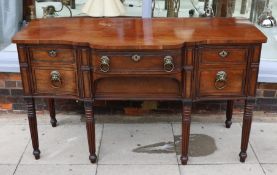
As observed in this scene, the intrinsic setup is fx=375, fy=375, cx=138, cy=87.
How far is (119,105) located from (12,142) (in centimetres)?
88

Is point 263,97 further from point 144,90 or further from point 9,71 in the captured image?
point 9,71

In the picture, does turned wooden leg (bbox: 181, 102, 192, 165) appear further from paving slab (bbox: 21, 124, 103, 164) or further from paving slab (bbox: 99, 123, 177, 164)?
paving slab (bbox: 21, 124, 103, 164)

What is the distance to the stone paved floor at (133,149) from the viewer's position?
249 centimetres

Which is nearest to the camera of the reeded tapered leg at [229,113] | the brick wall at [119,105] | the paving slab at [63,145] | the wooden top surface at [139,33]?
the wooden top surface at [139,33]

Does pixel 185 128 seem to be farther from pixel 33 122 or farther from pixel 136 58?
pixel 33 122

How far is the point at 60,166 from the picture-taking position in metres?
2.52

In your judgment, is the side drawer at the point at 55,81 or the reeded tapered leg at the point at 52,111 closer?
the side drawer at the point at 55,81

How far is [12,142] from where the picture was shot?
9.20ft

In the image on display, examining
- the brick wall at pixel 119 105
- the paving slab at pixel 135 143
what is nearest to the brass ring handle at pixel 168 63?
the paving slab at pixel 135 143

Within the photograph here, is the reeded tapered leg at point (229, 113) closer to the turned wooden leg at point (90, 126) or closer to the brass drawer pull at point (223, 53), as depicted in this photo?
the brass drawer pull at point (223, 53)

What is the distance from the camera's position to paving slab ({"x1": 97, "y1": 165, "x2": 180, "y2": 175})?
2457 millimetres

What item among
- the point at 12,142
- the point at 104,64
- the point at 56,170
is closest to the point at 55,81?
the point at 104,64

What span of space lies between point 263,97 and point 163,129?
853mm

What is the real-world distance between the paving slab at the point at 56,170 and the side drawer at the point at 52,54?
744mm
